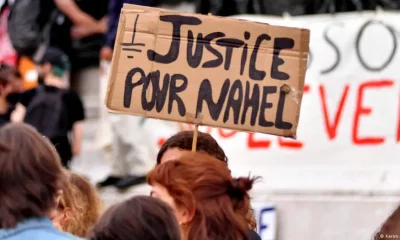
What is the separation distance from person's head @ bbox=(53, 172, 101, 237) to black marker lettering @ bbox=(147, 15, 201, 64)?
610 mm

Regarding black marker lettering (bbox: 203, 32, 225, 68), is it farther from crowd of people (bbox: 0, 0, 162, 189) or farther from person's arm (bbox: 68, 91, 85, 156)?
person's arm (bbox: 68, 91, 85, 156)

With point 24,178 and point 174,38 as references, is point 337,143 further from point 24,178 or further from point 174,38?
point 24,178

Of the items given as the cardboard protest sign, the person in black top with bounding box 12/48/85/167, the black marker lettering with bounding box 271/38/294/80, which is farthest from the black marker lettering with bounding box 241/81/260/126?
the person in black top with bounding box 12/48/85/167

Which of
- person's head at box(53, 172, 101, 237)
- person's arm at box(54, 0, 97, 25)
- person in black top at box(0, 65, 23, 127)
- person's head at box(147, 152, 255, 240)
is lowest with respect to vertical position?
person in black top at box(0, 65, 23, 127)

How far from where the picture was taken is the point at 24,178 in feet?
11.4

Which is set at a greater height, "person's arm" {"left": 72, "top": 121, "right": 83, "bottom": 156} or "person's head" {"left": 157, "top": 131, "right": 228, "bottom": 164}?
"person's head" {"left": 157, "top": 131, "right": 228, "bottom": 164}

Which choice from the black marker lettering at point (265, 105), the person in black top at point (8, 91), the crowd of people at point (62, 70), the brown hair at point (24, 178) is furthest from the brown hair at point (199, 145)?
the person in black top at point (8, 91)

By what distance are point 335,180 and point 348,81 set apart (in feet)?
2.07

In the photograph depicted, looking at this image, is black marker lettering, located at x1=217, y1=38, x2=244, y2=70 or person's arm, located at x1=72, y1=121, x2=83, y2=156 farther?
person's arm, located at x1=72, y1=121, x2=83, y2=156

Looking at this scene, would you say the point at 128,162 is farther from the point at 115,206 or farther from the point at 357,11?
the point at 115,206

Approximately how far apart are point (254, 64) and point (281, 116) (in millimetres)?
259

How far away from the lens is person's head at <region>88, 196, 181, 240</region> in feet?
10.7

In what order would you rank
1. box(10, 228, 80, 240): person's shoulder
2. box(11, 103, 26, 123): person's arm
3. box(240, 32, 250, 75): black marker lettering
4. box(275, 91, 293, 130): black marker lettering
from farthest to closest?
box(11, 103, 26, 123): person's arm
box(240, 32, 250, 75): black marker lettering
box(275, 91, 293, 130): black marker lettering
box(10, 228, 80, 240): person's shoulder

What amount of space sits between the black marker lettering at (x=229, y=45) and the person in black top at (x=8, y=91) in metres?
3.89
